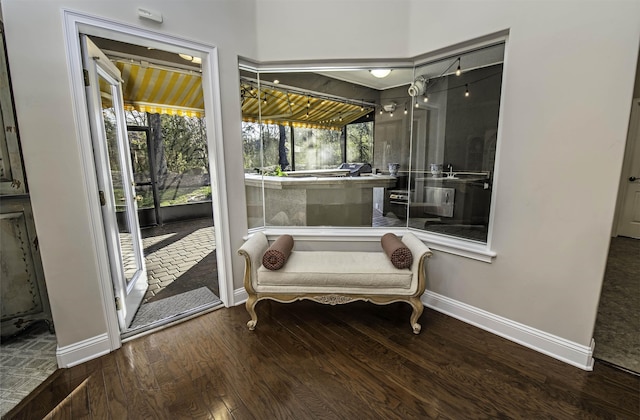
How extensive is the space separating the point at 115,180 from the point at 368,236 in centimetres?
244

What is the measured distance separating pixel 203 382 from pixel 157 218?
5221 millimetres

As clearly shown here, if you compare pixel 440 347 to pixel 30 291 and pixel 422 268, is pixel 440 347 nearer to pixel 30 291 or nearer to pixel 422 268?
pixel 422 268

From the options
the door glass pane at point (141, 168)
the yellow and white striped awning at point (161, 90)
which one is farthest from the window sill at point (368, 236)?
the door glass pane at point (141, 168)

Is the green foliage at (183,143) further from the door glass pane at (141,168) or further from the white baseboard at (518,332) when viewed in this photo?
the white baseboard at (518,332)

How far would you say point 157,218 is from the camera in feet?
19.9

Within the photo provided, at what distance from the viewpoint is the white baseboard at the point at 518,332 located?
188 centimetres

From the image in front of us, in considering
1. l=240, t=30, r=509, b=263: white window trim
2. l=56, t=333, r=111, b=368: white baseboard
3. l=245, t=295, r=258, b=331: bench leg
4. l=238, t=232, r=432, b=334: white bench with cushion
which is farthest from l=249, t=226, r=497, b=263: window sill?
l=56, t=333, r=111, b=368: white baseboard

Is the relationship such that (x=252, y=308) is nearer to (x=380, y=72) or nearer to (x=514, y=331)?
(x=514, y=331)

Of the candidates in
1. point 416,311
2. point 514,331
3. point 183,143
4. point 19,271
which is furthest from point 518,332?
point 183,143

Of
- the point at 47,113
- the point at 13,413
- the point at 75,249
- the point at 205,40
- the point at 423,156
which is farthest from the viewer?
the point at 423,156

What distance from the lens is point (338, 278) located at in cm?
218

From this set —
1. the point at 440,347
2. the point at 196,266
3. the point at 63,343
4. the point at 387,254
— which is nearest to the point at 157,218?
the point at 196,266

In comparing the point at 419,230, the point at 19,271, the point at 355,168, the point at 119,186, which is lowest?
the point at 19,271

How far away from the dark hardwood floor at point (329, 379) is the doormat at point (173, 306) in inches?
9.3
